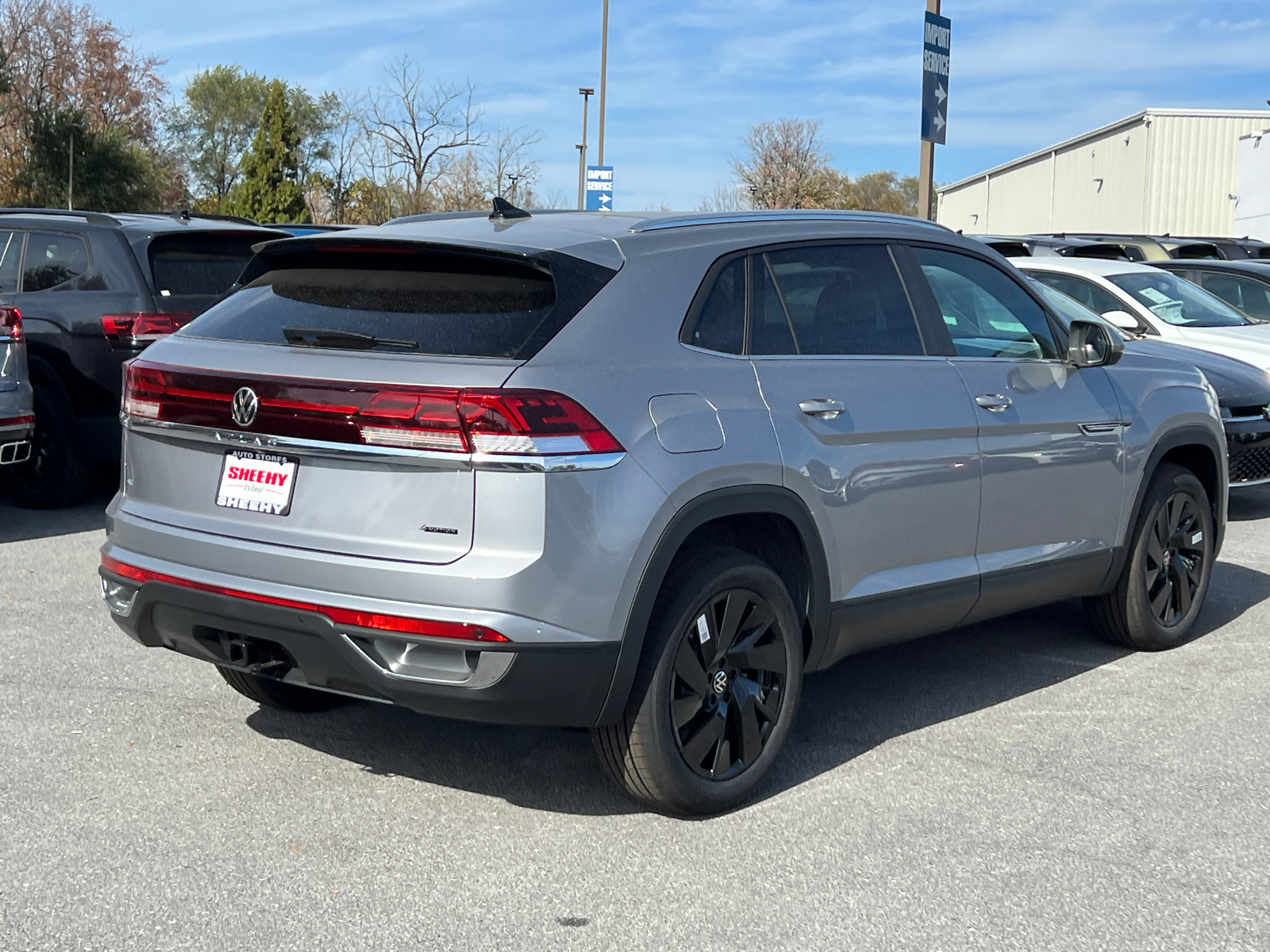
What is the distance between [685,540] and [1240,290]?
37.5 feet

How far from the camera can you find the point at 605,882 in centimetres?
360

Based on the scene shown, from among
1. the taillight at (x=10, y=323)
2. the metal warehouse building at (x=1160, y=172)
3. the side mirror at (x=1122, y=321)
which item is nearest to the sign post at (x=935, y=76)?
the side mirror at (x=1122, y=321)

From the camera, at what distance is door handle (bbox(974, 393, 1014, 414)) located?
192 inches

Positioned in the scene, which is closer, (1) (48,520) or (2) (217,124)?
(1) (48,520)

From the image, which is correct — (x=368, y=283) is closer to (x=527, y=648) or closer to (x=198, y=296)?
(x=527, y=648)

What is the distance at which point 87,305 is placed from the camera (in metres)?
8.78

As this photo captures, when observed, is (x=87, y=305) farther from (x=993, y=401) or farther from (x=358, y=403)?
(x=993, y=401)

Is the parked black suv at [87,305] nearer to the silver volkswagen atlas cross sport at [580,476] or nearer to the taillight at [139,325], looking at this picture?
the taillight at [139,325]

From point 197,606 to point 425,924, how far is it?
1.10 meters

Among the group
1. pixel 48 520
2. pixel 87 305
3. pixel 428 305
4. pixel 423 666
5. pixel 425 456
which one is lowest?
pixel 48 520

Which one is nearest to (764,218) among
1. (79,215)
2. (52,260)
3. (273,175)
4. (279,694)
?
(279,694)

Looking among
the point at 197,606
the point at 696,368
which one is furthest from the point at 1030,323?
the point at 197,606

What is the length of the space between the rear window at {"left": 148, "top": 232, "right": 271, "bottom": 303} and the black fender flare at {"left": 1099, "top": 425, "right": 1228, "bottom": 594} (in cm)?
558

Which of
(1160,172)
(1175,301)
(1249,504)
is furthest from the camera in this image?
(1160,172)
